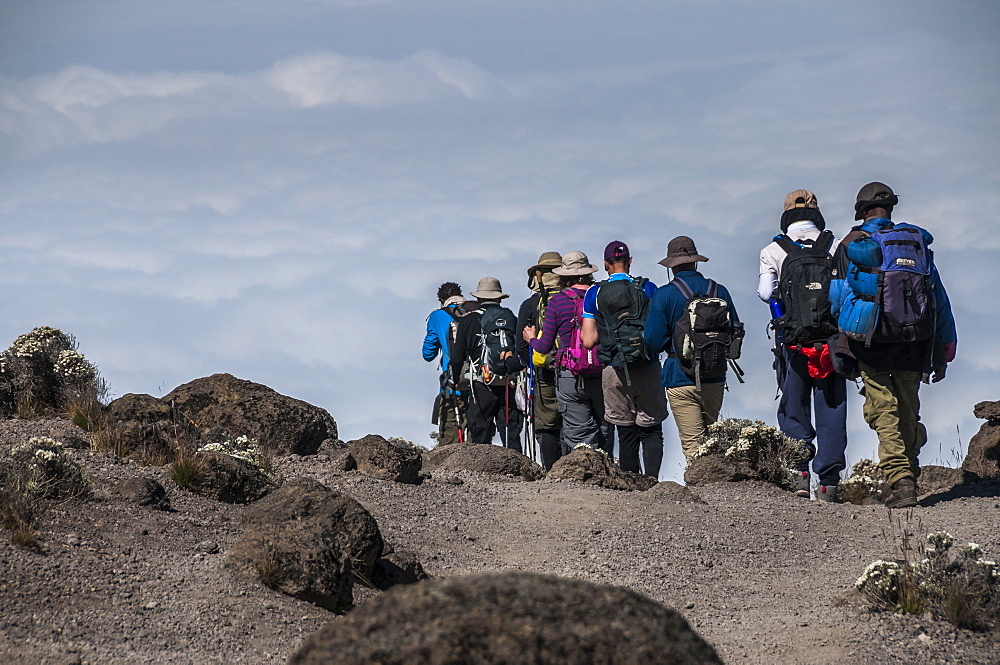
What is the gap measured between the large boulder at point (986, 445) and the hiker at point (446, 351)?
6.64 m

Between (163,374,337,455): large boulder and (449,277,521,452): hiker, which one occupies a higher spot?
(449,277,521,452): hiker

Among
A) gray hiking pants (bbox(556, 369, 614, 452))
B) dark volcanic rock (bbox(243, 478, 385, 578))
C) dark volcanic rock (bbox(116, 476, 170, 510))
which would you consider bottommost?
dark volcanic rock (bbox(243, 478, 385, 578))

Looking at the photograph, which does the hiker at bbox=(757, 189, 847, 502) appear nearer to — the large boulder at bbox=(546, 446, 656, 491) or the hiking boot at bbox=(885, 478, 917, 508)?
the hiking boot at bbox=(885, 478, 917, 508)

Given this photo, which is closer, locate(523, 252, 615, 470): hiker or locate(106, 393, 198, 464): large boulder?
locate(106, 393, 198, 464): large boulder

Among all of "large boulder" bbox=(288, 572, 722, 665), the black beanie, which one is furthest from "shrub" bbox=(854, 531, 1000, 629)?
the black beanie

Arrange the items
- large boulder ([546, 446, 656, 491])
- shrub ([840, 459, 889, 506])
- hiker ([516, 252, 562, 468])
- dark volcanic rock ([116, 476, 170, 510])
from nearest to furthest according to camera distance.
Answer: dark volcanic rock ([116, 476, 170, 510]), large boulder ([546, 446, 656, 491]), shrub ([840, 459, 889, 506]), hiker ([516, 252, 562, 468])

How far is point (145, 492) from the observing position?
26.7 feet

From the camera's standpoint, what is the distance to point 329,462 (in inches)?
410

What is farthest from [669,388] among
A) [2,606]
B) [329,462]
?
[2,606]

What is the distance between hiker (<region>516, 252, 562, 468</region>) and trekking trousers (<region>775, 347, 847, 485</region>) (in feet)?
8.91

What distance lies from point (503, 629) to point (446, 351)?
38.9 feet

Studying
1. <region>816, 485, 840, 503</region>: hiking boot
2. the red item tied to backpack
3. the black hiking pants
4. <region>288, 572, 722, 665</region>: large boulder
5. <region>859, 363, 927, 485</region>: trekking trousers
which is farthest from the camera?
the black hiking pants

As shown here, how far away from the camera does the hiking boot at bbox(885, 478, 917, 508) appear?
953 cm

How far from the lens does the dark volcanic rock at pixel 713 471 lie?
11.2 metres
